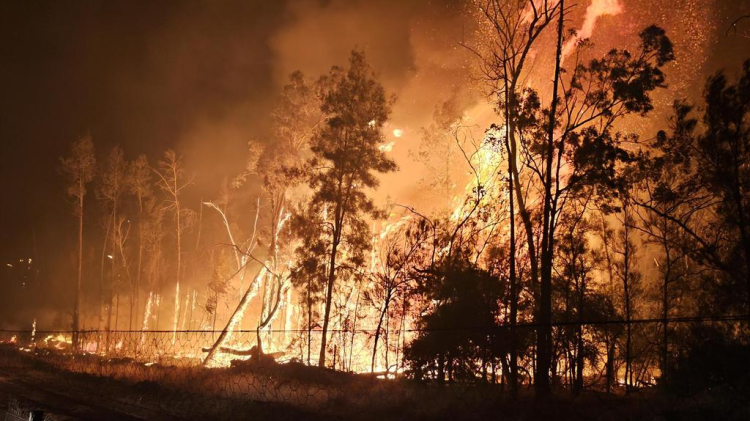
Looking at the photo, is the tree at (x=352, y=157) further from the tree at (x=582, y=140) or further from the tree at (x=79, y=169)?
the tree at (x=79, y=169)

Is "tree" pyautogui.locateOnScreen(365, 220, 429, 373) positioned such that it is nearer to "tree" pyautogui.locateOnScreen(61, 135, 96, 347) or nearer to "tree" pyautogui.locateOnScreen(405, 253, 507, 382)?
"tree" pyautogui.locateOnScreen(405, 253, 507, 382)

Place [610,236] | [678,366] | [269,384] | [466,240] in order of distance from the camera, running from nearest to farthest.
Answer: [678,366]
[269,384]
[466,240]
[610,236]

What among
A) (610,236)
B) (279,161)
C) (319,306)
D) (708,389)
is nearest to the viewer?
(708,389)

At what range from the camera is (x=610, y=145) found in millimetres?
15055

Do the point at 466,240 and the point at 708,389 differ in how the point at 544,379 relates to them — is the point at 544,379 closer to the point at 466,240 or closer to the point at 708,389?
the point at 708,389

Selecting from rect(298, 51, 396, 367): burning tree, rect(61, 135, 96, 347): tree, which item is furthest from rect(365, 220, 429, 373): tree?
rect(61, 135, 96, 347): tree

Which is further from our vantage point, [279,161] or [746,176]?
[279,161]

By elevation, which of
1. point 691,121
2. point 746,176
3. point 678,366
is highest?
point 691,121

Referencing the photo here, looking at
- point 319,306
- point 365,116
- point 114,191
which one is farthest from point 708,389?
point 114,191

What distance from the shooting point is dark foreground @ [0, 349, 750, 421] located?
10.8 m

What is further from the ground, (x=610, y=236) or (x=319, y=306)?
(x=610, y=236)

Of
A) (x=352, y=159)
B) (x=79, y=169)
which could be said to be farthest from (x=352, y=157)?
(x=79, y=169)

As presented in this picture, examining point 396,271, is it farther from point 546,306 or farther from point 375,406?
point 375,406

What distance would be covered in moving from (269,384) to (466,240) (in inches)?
359
